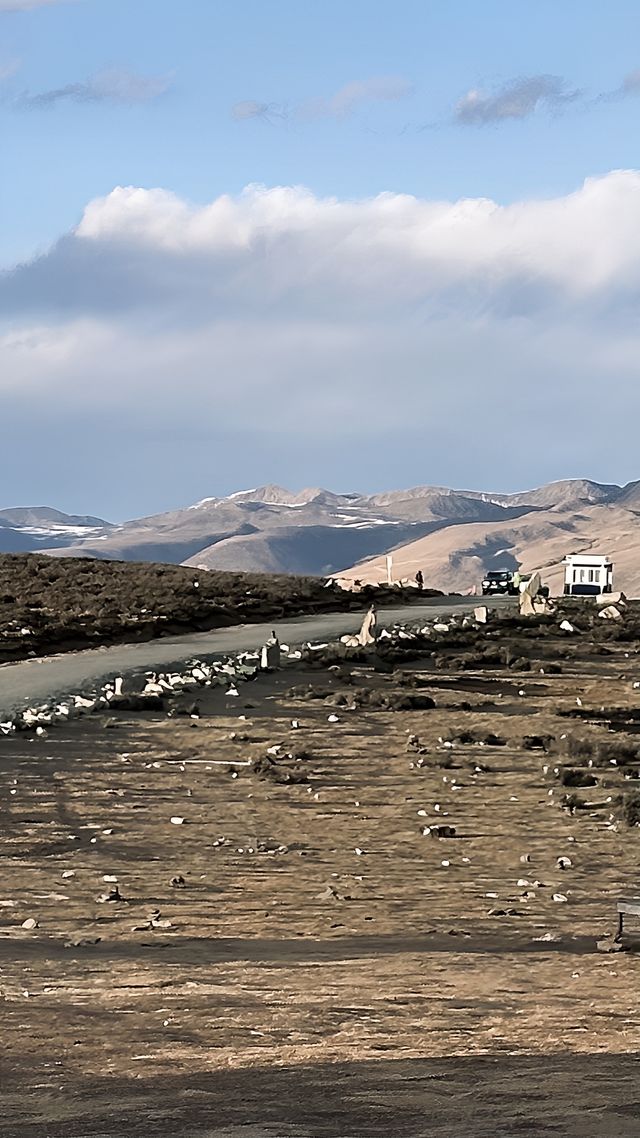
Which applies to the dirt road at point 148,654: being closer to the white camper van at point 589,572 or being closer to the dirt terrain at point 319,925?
the dirt terrain at point 319,925

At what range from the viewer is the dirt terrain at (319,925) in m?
7.95

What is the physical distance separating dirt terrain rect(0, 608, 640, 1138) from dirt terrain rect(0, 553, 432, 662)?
16.8 meters

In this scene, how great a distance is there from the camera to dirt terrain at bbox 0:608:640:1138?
7.95m

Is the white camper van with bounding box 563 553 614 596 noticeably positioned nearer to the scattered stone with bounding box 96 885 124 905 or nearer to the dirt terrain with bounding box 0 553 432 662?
the dirt terrain with bounding box 0 553 432 662

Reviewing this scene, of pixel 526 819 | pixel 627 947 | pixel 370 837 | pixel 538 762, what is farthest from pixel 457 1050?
pixel 538 762

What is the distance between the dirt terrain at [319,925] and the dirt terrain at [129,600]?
16.8m

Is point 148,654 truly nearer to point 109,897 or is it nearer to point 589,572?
point 109,897

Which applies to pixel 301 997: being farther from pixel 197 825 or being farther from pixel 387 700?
pixel 387 700

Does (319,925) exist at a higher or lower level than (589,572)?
lower

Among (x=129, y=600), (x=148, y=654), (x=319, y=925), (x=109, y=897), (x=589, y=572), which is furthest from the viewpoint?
(x=589, y=572)

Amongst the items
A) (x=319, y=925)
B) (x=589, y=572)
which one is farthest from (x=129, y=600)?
(x=319, y=925)

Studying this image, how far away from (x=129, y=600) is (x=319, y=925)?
41060mm

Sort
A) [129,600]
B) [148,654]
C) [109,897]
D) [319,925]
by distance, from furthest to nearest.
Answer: [129,600] → [148,654] → [109,897] → [319,925]

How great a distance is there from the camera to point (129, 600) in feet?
174
